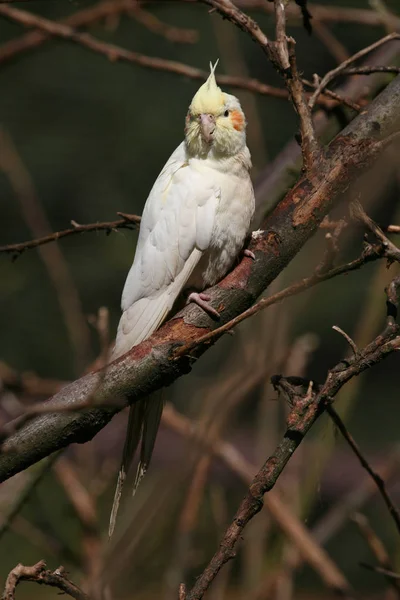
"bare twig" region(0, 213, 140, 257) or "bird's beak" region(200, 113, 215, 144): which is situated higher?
"bird's beak" region(200, 113, 215, 144)

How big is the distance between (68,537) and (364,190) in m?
3.95

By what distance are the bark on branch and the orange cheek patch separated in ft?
2.65

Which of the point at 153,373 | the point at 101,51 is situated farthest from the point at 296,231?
the point at 101,51

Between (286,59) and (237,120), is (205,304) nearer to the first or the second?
(286,59)

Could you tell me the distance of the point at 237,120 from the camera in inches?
108

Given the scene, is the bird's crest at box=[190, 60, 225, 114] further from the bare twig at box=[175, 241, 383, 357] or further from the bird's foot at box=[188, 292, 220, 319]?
the bare twig at box=[175, 241, 383, 357]

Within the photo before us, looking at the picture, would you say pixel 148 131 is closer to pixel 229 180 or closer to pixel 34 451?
pixel 229 180

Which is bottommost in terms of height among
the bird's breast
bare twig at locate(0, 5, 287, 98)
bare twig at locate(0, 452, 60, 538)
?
bare twig at locate(0, 452, 60, 538)

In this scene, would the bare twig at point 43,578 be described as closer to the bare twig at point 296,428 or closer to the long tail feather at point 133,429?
the bare twig at point 296,428

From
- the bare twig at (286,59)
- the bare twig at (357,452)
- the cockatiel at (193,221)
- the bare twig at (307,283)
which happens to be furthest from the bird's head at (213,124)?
the bare twig at (357,452)

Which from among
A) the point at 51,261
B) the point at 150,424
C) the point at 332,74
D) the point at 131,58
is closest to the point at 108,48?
the point at 131,58

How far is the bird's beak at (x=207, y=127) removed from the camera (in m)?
2.62

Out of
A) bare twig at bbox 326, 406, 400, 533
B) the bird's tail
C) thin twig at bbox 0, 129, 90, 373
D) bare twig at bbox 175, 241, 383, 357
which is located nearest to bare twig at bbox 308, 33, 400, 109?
bare twig at bbox 175, 241, 383, 357

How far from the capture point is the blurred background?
244cm
